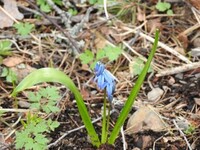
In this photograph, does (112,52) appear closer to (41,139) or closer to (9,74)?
(9,74)

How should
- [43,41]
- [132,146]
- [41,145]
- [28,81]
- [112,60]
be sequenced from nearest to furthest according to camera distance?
[28,81] → [41,145] → [132,146] → [112,60] → [43,41]

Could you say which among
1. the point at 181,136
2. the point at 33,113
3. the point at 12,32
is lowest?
the point at 181,136

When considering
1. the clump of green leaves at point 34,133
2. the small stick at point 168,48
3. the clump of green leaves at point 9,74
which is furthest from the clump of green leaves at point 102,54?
the clump of green leaves at point 34,133

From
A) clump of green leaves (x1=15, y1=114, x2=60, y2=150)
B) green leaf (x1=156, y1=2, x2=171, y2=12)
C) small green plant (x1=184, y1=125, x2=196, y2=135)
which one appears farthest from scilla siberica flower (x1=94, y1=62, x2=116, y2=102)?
green leaf (x1=156, y1=2, x2=171, y2=12)

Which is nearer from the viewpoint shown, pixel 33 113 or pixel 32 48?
pixel 33 113

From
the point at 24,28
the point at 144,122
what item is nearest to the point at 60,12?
the point at 24,28

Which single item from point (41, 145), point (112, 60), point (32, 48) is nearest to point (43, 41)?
point (32, 48)

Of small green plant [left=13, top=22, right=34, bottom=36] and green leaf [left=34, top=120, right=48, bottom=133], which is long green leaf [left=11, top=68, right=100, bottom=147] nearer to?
green leaf [left=34, top=120, right=48, bottom=133]

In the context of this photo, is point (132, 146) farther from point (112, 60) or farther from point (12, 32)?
point (12, 32)
